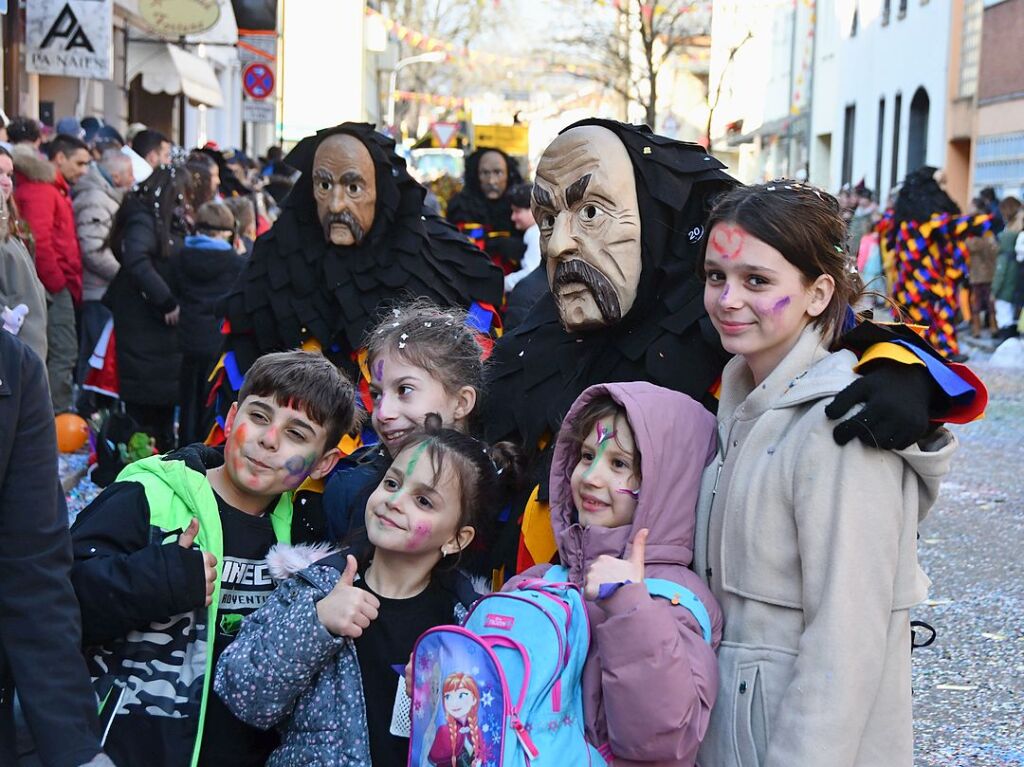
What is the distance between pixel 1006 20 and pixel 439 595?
20.9 metres

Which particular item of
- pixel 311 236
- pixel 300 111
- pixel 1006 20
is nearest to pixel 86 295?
pixel 311 236

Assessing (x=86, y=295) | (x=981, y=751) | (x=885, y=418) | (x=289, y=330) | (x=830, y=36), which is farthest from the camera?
(x=830, y=36)

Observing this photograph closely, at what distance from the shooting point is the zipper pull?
2.46 meters

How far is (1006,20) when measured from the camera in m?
21.5

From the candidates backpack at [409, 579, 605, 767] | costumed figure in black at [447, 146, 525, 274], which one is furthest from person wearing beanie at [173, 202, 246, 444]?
backpack at [409, 579, 605, 767]

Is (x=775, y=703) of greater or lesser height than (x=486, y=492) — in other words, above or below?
below

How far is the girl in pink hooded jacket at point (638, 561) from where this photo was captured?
7.99ft

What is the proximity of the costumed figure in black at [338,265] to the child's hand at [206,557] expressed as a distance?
1436mm

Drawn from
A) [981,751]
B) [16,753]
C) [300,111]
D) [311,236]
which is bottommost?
[981,751]

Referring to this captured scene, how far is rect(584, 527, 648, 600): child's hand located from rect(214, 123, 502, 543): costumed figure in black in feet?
6.25

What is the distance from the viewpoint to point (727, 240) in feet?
8.85

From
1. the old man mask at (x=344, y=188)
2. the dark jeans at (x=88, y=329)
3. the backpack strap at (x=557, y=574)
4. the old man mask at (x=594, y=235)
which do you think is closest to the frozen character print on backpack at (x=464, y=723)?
the backpack strap at (x=557, y=574)

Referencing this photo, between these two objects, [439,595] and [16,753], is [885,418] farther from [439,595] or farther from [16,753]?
[16,753]

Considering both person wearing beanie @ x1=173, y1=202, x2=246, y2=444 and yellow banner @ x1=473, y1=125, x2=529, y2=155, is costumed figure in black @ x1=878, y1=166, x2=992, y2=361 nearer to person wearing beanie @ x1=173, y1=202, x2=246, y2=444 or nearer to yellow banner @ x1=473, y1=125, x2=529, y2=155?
person wearing beanie @ x1=173, y1=202, x2=246, y2=444
